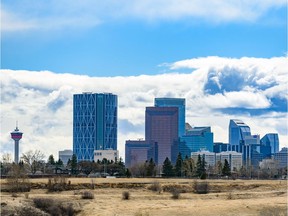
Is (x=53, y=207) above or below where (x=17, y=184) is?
below

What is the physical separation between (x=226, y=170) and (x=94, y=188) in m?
83.5

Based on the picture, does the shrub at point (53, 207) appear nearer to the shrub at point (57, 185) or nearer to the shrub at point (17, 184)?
the shrub at point (17, 184)

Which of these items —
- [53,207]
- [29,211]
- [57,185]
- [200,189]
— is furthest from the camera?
[200,189]

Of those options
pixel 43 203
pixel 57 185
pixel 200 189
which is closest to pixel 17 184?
pixel 57 185

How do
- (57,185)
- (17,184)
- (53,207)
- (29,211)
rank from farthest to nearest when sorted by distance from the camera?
(57,185), (17,184), (53,207), (29,211)

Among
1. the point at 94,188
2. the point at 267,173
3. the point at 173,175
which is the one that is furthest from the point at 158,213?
the point at 267,173

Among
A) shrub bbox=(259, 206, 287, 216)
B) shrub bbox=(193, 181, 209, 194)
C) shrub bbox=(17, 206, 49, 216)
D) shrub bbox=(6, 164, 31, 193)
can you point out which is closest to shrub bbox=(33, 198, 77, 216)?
shrub bbox=(17, 206, 49, 216)

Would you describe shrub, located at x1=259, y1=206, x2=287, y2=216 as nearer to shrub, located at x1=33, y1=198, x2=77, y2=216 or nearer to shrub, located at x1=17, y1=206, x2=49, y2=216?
shrub, located at x1=33, y1=198, x2=77, y2=216

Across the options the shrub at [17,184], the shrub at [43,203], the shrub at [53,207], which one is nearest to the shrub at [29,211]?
the shrub at [53,207]

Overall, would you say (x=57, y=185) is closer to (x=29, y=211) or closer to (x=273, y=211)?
(x=29, y=211)

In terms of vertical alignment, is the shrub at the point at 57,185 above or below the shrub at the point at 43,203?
above

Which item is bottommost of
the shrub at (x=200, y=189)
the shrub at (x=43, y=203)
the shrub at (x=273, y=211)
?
the shrub at (x=273, y=211)

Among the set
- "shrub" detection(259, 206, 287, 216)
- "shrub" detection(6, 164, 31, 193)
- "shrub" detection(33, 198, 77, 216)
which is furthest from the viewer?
"shrub" detection(6, 164, 31, 193)

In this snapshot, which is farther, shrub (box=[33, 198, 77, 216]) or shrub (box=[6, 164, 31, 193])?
shrub (box=[6, 164, 31, 193])
